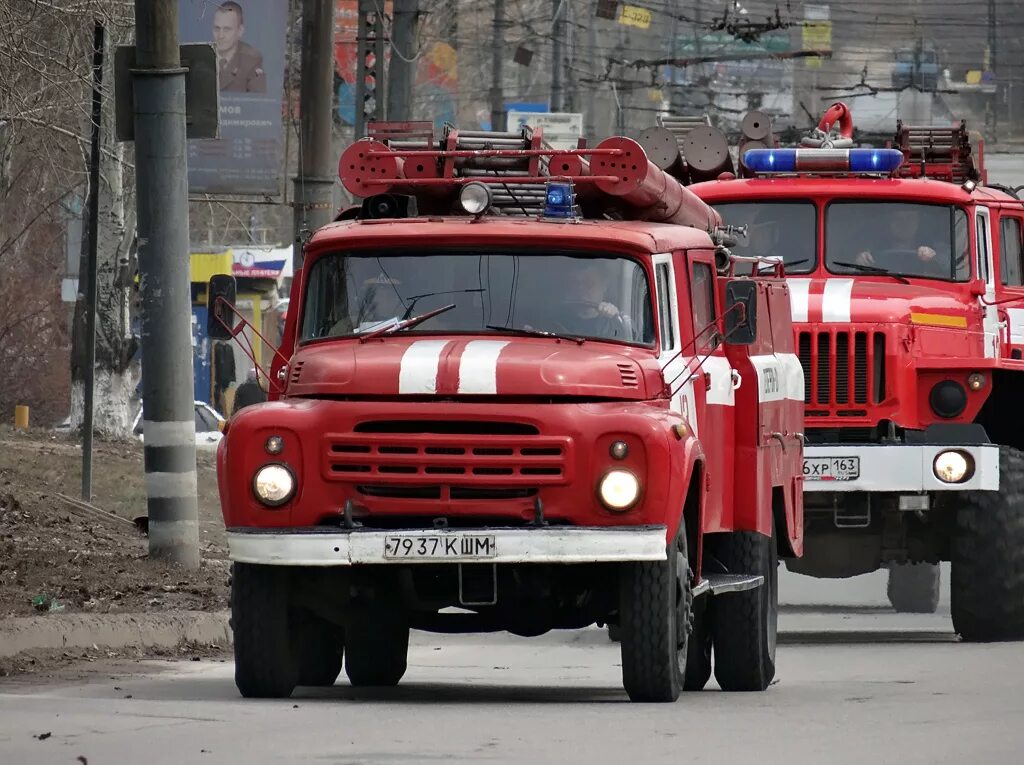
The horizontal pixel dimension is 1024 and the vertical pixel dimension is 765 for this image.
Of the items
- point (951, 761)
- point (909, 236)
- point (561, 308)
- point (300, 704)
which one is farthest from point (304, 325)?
point (909, 236)

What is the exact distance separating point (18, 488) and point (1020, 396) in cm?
920

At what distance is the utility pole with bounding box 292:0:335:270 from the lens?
22.5 meters

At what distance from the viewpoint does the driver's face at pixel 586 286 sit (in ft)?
37.1

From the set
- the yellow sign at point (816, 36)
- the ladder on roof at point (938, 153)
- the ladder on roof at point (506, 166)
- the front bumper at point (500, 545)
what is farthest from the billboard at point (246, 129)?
the yellow sign at point (816, 36)

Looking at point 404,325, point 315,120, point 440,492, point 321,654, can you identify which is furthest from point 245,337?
point 315,120

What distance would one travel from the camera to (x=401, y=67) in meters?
28.9

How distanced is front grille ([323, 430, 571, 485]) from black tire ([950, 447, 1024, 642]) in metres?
6.52

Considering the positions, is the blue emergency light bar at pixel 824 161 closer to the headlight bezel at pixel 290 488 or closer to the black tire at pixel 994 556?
the black tire at pixel 994 556

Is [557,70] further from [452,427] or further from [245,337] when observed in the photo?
[452,427]

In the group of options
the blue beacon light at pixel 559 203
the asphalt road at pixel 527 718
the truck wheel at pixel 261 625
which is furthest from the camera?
the blue beacon light at pixel 559 203

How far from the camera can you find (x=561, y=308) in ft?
37.0

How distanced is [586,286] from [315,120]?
1177cm

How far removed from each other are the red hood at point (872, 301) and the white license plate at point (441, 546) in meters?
6.21

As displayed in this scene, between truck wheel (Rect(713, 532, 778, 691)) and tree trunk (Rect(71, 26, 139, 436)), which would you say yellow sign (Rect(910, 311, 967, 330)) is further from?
tree trunk (Rect(71, 26, 139, 436))
